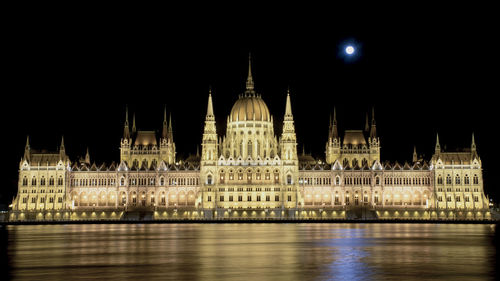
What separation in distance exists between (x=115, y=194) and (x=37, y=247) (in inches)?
3622

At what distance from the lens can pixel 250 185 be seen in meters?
166

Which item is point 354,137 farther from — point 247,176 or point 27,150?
point 27,150

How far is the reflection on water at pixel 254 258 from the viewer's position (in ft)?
179

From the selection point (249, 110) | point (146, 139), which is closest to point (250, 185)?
point (249, 110)

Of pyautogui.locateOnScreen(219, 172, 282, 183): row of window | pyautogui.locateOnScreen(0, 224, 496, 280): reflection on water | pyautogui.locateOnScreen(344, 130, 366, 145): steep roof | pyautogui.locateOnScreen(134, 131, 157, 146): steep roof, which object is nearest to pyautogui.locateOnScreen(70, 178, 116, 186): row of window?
pyautogui.locateOnScreen(134, 131, 157, 146): steep roof

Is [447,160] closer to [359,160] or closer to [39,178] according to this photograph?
[359,160]

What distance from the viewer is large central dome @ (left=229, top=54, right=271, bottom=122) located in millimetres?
176250

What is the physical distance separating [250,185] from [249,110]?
62.3 ft

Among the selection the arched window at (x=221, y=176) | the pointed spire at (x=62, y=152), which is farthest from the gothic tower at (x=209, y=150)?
the pointed spire at (x=62, y=152)

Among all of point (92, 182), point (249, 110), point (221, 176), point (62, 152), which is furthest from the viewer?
point (249, 110)

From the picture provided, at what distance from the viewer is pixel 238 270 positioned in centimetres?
5700

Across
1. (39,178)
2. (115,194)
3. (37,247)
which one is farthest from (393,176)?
(37,247)

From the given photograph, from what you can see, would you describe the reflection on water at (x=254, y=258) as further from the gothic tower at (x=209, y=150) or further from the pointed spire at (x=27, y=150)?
the pointed spire at (x=27, y=150)

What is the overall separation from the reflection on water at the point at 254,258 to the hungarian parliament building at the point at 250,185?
2813 inches
